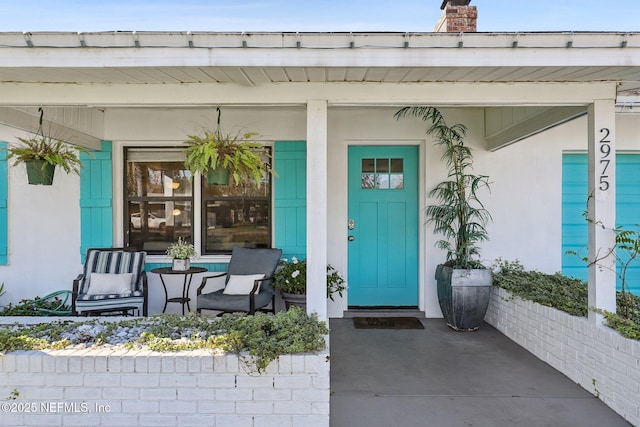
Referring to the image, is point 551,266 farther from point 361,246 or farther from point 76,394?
point 76,394

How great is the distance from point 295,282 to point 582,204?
3.55 m

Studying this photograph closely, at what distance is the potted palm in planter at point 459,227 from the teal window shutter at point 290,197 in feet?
4.14

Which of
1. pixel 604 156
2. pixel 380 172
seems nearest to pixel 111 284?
pixel 380 172

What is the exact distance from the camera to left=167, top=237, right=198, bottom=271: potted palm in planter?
4.71 m

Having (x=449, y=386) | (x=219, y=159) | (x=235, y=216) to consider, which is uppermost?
(x=219, y=159)

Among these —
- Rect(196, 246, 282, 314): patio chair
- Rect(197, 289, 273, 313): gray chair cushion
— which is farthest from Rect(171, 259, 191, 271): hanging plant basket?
Rect(197, 289, 273, 313): gray chair cushion

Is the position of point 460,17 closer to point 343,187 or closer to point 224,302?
point 343,187

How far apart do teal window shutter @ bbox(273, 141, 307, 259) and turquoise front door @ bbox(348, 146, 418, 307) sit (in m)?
0.59

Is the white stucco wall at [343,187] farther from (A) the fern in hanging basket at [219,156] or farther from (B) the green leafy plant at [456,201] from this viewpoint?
(A) the fern in hanging basket at [219,156]

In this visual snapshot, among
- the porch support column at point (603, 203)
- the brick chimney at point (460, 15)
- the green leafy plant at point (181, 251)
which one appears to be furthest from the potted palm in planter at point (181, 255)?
the brick chimney at point (460, 15)

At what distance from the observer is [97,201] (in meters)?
5.06

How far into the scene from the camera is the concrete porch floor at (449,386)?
2744 mm

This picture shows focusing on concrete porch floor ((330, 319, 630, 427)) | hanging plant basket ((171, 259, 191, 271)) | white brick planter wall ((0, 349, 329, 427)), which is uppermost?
hanging plant basket ((171, 259, 191, 271))

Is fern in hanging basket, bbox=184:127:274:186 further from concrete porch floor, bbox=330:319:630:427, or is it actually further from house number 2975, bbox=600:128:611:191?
house number 2975, bbox=600:128:611:191
